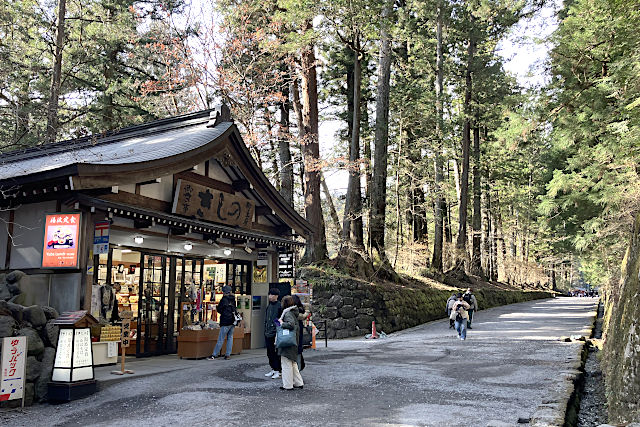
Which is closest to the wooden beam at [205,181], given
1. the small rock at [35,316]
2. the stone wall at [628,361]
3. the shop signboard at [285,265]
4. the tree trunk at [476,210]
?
the shop signboard at [285,265]

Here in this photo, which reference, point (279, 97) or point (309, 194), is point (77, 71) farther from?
point (309, 194)

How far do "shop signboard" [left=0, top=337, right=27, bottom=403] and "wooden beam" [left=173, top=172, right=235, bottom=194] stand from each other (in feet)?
18.0

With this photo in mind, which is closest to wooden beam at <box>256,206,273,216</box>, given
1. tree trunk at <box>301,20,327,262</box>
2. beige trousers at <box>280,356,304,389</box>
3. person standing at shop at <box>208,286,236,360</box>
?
person standing at shop at <box>208,286,236,360</box>

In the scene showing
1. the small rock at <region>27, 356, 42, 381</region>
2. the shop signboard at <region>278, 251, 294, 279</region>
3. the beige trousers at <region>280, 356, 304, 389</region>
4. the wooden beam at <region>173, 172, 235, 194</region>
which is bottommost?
the beige trousers at <region>280, 356, 304, 389</region>

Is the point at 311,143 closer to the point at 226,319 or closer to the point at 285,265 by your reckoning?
the point at 285,265

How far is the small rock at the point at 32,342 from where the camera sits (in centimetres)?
752

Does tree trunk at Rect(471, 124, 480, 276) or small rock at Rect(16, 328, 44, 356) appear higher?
tree trunk at Rect(471, 124, 480, 276)

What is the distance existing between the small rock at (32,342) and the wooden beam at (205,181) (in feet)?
16.5

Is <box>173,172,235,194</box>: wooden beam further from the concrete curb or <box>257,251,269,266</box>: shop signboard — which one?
the concrete curb

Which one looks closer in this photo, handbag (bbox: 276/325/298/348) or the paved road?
the paved road

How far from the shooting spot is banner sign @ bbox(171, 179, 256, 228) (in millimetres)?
11766

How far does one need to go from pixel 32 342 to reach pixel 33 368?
38 centimetres

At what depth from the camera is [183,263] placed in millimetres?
12758

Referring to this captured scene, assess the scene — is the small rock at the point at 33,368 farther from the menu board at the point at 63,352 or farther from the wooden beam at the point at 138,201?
the wooden beam at the point at 138,201
